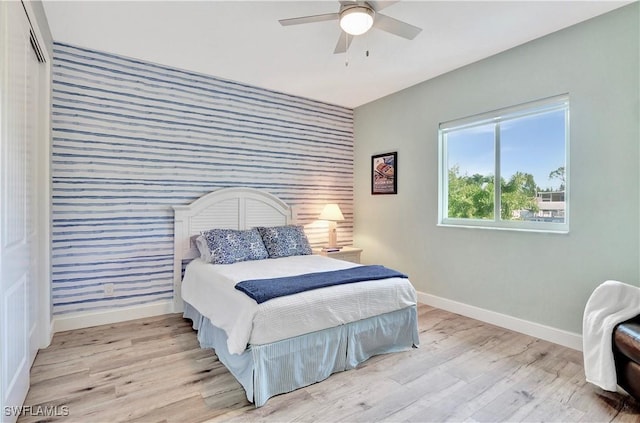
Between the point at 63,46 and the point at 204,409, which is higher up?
the point at 63,46

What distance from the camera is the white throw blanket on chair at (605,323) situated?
2010mm

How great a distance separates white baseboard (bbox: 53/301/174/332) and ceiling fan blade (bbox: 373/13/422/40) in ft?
10.7

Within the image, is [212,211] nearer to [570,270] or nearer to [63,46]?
[63,46]

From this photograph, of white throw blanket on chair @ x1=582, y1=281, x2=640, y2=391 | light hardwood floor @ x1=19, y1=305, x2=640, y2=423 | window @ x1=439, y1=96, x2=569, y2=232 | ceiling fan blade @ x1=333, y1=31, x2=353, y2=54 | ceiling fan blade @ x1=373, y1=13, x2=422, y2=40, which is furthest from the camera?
window @ x1=439, y1=96, x2=569, y2=232

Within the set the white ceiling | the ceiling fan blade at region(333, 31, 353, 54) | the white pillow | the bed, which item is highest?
the white ceiling

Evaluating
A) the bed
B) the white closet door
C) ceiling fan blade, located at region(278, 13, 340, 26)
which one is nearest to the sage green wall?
the bed

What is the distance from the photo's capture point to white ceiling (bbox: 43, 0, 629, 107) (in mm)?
2457

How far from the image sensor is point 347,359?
239cm

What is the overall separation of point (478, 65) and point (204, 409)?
3.74 m

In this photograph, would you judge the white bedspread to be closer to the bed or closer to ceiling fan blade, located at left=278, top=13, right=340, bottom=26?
the bed

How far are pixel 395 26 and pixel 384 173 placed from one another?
Result: 2.34 metres

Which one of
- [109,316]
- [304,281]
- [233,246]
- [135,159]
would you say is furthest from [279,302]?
[135,159]

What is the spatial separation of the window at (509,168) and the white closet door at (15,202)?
358 cm

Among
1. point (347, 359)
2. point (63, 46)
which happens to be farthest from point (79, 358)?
point (63, 46)
